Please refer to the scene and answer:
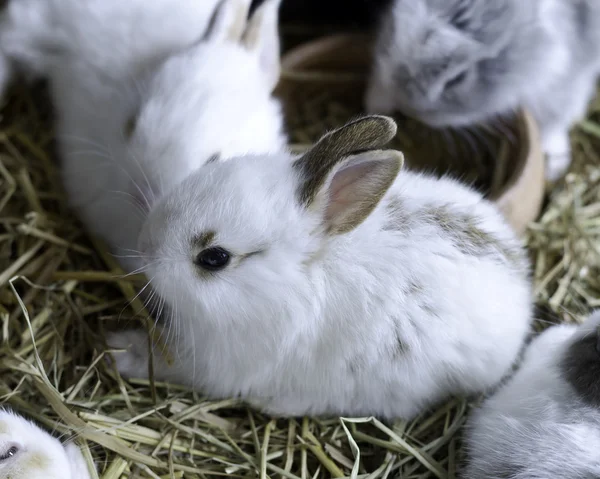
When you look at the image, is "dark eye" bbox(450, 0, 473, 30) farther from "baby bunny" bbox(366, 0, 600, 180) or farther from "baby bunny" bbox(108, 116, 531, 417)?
"baby bunny" bbox(108, 116, 531, 417)

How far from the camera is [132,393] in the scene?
98.3 inches

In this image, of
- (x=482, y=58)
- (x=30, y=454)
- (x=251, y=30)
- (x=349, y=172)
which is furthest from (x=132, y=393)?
(x=482, y=58)

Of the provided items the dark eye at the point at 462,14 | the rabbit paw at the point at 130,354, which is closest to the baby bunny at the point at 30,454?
the rabbit paw at the point at 130,354

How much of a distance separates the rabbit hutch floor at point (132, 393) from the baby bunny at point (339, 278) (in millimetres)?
147

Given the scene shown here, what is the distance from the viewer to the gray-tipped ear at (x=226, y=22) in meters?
2.75

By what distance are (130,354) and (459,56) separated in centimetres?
193

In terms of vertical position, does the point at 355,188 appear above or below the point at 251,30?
below

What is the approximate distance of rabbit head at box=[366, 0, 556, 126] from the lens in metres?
3.06

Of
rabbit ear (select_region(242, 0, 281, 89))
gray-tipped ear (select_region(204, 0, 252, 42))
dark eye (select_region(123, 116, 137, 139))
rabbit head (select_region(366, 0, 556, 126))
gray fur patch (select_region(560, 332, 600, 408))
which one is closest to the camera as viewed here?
gray fur patch (select_region(560, 332, 600, 408))

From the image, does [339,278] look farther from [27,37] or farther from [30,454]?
[27,37]

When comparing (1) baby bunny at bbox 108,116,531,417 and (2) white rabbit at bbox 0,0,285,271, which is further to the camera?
(2) white rabbit at bbox 0,0,285,271

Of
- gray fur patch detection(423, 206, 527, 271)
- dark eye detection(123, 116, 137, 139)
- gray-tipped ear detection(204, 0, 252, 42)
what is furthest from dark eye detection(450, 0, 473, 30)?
dark eye detection(123, 116, 137, 139)

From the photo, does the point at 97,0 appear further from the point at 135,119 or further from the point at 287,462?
the point at 287,462

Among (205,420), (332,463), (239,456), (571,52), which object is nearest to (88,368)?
(205,420)
